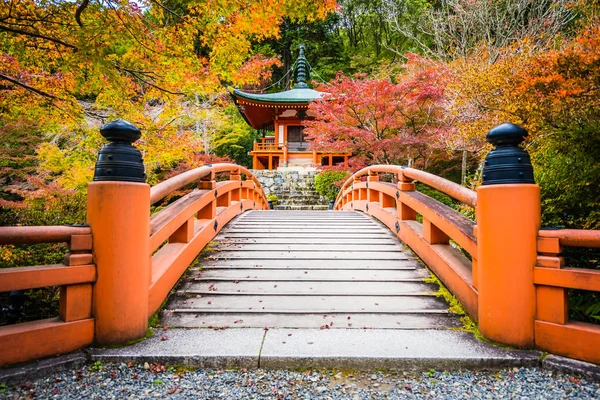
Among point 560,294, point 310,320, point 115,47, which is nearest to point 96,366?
point 310,320

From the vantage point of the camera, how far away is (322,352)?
2129mm

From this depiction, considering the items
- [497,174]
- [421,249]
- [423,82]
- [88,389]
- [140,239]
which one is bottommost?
[88,389]

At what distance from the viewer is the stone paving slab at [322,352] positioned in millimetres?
2064

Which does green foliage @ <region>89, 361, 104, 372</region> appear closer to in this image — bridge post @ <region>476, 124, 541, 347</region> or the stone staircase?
bridge post @ <region>476, 124, 541, 347</region>

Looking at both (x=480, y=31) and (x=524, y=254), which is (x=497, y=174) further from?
(x=480, y=31)

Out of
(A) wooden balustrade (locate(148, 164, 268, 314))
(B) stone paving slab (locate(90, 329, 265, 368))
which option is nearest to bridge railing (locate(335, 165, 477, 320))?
(B) stone paving slab (locate(90, 329, 265, 368))

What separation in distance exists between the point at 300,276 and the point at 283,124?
17524 millimetres

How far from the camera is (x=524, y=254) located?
2.15 metres

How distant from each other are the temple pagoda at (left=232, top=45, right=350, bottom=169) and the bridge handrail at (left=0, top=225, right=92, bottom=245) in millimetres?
15038

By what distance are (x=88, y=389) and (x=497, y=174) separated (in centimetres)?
283

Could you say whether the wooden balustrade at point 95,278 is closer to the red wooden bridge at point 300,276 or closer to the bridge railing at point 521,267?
the red wooden bridge at point 300,276

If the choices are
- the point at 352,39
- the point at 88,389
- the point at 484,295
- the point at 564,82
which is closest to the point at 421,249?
the point at 484,295

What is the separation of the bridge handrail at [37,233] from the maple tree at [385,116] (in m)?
7.79

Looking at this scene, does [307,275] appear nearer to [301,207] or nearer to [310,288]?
[310,288]
